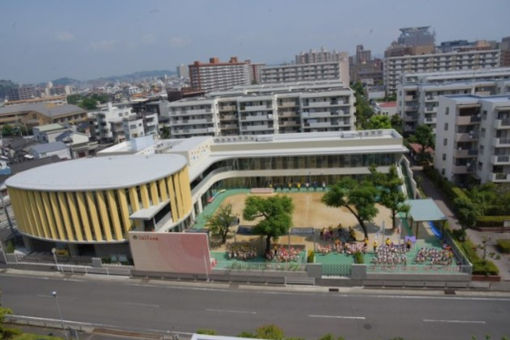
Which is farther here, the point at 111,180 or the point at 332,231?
the point at 332,231

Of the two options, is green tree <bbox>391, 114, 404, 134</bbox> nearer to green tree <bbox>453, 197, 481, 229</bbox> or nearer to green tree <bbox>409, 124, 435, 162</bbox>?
green tree <bbox>409, 124, 435, 162</bbox>

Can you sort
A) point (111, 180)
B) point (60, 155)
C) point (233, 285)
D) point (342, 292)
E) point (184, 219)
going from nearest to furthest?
point (342, 292)
point (233, 285)
point (111, 180)
point (184, 219)
point (60, 155)

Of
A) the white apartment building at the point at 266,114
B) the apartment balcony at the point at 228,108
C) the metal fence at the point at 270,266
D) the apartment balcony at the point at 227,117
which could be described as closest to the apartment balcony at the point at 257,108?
the white apartment building at the point at 266,114

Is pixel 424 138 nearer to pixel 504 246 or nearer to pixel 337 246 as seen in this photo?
pixel 504 246

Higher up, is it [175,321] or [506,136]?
[506,136]

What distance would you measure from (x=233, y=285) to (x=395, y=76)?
380ft

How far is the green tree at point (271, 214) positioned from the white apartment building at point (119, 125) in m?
59.9

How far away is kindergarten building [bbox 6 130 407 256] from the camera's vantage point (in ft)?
93.6

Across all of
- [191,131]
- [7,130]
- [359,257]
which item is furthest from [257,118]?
[7,130]

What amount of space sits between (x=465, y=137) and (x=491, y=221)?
11.2 metres

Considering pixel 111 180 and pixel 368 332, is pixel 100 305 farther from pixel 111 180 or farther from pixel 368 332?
pixel 368 332

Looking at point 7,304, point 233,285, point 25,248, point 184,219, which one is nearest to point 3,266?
point 25,248

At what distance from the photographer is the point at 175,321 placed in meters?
22.2

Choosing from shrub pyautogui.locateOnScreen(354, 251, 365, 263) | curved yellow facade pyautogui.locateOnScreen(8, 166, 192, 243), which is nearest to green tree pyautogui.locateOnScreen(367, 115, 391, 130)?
shrub pyautogui.locateOnScreen(354, 251, 365, 263)
